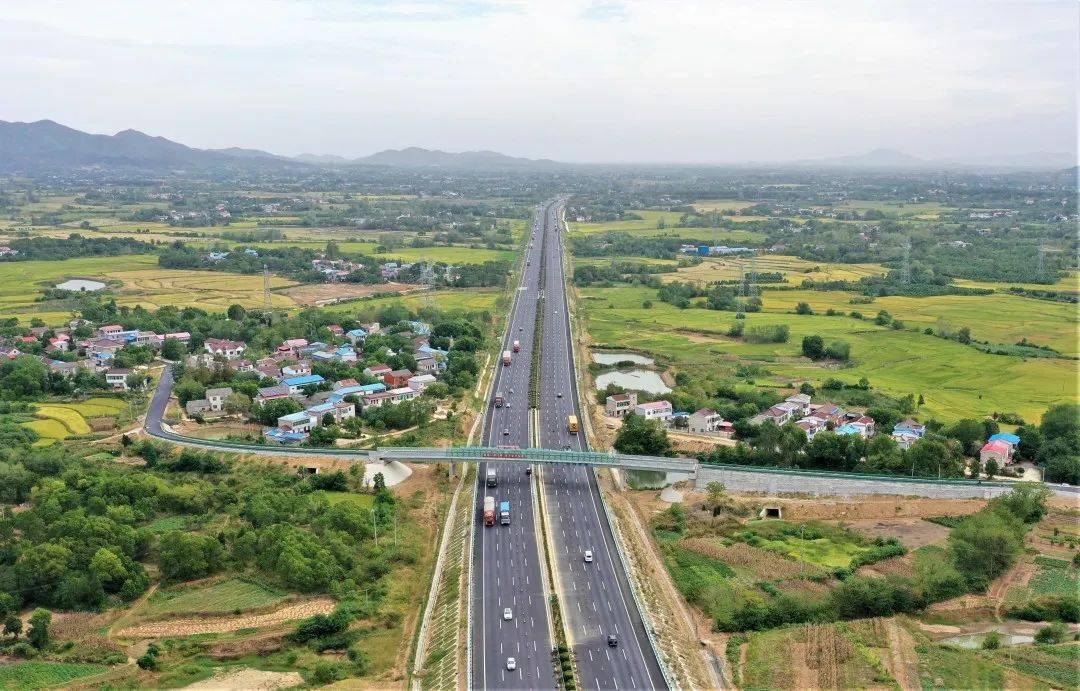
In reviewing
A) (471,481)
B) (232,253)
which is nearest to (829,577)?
(471,481)

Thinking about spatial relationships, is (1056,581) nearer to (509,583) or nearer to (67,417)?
(509,583)

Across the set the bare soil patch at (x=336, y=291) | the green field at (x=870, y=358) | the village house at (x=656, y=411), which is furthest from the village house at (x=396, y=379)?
the bare soil patch at (x=336, y=291)

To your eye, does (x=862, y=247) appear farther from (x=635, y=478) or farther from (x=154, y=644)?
(x=154, y=644)

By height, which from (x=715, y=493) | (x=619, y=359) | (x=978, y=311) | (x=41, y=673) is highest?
(x=978, y=311)

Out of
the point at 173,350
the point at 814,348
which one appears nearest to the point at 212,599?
the point at 173,350

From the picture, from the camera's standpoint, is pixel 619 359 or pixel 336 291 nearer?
pixel 619 359

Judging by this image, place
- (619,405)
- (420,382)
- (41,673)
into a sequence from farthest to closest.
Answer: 1. (420,382)
2. (619,405)
3. (41,673)

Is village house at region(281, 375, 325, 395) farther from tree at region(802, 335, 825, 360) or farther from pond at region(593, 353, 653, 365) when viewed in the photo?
tree at region(802, 335, 825, 360)

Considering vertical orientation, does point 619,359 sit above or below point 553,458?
below
